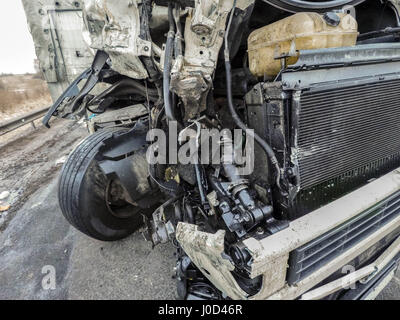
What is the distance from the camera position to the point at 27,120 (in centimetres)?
584

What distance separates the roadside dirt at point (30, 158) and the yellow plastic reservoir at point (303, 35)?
3.16 metres

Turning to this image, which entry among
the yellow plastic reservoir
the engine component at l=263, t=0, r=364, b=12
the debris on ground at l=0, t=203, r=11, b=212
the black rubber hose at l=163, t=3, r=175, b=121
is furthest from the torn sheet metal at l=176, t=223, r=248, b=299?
the debris on ground at l=0, t=203, r=11, b=212

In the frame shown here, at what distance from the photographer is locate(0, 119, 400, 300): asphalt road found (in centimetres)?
165

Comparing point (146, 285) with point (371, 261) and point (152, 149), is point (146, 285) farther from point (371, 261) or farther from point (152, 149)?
point (371, 261)

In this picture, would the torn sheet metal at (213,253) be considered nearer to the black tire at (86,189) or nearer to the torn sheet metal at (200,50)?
the torn sheet metal at (200,50)

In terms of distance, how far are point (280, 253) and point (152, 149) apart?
1098 millimetres

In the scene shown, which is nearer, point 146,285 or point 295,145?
point 295,145

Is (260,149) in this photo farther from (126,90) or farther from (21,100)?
(21,100)

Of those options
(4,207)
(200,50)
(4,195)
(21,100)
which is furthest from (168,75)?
(21,100)

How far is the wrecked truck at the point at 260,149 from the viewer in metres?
1.04

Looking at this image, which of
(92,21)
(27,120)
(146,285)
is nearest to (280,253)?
(146,285)

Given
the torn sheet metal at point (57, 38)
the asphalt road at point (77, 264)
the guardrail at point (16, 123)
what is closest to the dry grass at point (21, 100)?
the guardrail at point (16, 123)

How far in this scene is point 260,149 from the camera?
125cm

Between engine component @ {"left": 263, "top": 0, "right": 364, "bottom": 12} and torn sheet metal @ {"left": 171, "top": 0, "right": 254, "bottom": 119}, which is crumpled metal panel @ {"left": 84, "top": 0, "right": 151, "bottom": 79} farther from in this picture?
engine component @ {"left": 263, "top": 0, "right": 364, "bottom": 12}
